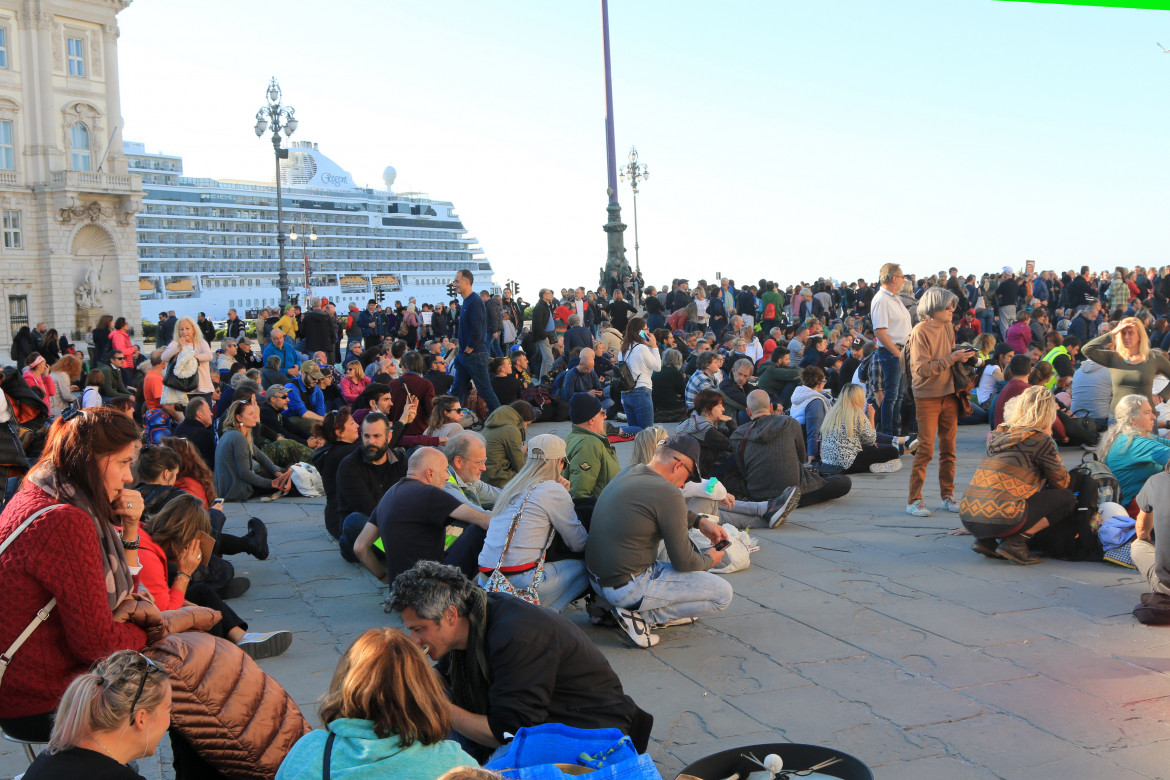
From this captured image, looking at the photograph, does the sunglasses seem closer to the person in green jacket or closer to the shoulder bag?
the shoulder bag

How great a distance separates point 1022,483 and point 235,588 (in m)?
4.66

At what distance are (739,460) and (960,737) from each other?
387 centimetres

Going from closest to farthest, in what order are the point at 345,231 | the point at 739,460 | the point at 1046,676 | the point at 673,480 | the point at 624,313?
the point at 1046,676 → the point at 673,480 → the point at 739,460 → the point at 624,313 → the point at 345,231

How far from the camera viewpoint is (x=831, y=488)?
7.68 metres

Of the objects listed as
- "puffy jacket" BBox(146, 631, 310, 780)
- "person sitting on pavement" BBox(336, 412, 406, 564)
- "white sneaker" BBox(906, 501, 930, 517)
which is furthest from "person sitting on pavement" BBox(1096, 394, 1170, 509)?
"puffy jacket" BBox(146, 631, 310, 780)

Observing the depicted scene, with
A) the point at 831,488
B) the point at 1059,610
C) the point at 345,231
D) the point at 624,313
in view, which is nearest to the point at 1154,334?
the point at 624,313

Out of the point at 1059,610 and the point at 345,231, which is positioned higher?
the point at 345,231

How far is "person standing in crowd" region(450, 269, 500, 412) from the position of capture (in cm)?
998

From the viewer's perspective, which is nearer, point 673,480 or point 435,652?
point 435,652

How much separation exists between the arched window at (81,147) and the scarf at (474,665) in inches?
1702

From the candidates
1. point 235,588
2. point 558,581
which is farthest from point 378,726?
point 235,588

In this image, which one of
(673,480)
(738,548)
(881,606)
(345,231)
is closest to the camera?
(673,480)

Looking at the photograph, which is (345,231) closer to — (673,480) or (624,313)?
(624,313)

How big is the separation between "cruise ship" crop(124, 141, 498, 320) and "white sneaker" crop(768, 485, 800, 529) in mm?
57714
